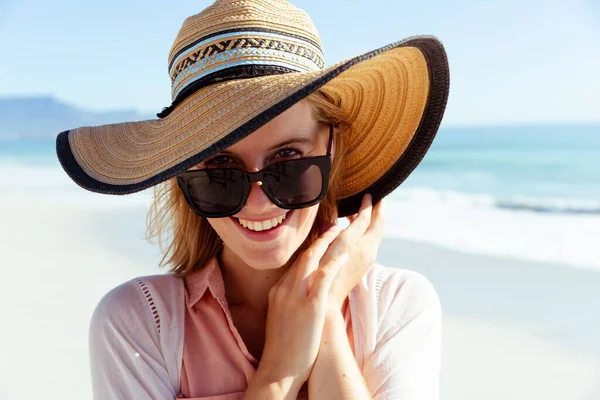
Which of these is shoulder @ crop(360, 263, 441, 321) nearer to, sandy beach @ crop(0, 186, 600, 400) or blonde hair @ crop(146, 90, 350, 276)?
blonde hair @ crop(146, 90, 350, 276)

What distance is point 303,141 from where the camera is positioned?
6.79 ft

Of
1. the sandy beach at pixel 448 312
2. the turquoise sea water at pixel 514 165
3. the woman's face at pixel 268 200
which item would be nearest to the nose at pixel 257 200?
the woman's face at pixel 268 200

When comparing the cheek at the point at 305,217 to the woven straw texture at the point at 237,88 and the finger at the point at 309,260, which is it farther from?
the woven straw texture at the point at 237,88

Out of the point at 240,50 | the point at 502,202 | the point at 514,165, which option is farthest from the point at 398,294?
the point at 514,165

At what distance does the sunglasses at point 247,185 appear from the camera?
1.95 m

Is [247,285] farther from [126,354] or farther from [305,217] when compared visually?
[126,354]

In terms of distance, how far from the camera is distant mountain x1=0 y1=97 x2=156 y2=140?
45.4 meters

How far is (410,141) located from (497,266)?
186 inches

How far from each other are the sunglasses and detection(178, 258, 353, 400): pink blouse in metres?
0.33

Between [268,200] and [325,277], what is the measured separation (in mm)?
A: 301

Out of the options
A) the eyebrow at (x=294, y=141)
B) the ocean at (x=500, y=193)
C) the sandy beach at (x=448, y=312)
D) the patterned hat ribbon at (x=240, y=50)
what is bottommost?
the sandy beach at (x=448, y=312)

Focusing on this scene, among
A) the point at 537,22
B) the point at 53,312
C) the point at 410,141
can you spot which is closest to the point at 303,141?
the point at 410,141

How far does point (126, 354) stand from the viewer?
1936 mm

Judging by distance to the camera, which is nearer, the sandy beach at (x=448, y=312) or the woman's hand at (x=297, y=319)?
the woman's hand at (x=297, y=319)
